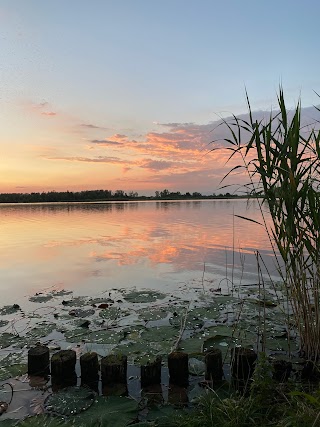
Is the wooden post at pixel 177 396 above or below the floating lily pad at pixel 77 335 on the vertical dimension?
below

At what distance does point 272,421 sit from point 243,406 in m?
0.26

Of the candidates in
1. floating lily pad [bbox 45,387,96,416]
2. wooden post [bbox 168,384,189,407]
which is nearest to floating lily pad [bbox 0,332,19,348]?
floating lily pad [bbox 45,387,96,416]

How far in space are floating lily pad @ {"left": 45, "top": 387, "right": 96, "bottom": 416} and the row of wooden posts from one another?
0.80 feet

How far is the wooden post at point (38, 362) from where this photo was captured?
4.18 metres

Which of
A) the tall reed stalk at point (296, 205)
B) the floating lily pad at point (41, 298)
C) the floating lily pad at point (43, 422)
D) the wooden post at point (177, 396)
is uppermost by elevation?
the tall reed stalk at point (296, 205)

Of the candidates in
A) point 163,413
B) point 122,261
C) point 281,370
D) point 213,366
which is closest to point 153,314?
point 213,366

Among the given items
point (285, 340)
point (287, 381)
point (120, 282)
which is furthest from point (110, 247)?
point (287, 381)

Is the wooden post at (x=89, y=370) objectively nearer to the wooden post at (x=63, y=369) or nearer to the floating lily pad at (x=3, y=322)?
the wooden post at (x=63, y=369)

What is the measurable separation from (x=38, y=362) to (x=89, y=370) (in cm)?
66

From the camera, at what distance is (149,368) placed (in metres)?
3.95

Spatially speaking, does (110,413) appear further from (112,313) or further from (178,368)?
(112,313)

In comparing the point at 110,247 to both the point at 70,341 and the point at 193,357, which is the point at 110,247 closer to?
the point at 70,341

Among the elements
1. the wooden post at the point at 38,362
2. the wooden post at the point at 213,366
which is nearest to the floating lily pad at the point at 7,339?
the wooden post at the point at 38,362

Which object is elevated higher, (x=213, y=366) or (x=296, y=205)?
(x=296, y=205)
